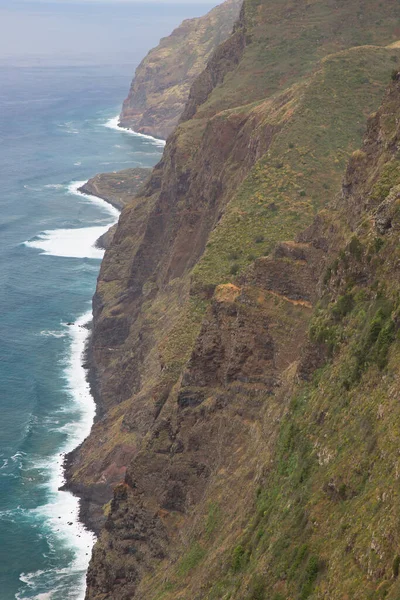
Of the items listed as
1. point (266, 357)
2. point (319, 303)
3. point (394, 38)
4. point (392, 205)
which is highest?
point (394, 38)

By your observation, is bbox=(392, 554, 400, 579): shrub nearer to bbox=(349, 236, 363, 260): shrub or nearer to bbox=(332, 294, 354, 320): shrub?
bbox=(332, 294, 354, 320): shrub

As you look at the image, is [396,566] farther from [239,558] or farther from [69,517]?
[69,517]

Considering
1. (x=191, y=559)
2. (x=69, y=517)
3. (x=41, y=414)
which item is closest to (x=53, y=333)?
(x=41, y=414)

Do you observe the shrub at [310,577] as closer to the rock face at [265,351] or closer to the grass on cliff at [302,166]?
the rock face at [265,351]

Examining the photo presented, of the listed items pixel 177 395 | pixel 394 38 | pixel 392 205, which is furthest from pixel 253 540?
pixel 394 38

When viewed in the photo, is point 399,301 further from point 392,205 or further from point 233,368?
point 233,368

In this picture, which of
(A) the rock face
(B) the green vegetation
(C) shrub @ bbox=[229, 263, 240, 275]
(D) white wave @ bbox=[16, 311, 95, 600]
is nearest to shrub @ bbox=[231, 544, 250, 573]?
(A) the rock face

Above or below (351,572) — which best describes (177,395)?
below
